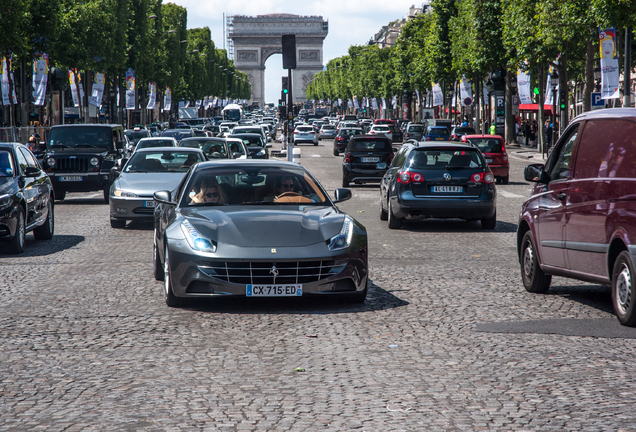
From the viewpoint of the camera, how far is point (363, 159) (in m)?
28.7

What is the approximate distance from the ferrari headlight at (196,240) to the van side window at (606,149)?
3129mm

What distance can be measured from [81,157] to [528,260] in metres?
15.6

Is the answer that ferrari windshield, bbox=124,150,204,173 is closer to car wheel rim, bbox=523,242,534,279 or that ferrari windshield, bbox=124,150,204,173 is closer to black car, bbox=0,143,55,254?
black car, bbox=0,143,55,254

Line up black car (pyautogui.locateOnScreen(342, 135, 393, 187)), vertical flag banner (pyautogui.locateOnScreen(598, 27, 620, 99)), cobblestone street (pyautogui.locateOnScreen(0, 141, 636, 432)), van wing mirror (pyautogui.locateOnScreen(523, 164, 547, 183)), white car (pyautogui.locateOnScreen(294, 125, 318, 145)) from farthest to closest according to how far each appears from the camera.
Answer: white car (pyautogui.locateOnScreen(294, 125, 318, 145))
vertical flag banner (pyautogui.locateOnScreen(598, 27, 620, 99))
black car (pyautogui.locateOnScreen(342, 135, 393, 187))
van wing mirror (pyautogui.locateOnScreen(523, 164, 547, 183))
cobblestone street (pyautogui.locateOnScreen(0, 141, 636, 432))

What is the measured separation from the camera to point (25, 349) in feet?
22.1

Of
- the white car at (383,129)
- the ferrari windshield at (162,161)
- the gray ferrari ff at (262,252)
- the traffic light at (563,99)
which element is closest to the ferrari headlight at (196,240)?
the gray ferrari ff at (262,252)

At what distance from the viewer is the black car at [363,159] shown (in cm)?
2853

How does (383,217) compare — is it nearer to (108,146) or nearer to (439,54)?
(108,146)

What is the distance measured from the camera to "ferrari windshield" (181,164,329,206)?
9.30 m

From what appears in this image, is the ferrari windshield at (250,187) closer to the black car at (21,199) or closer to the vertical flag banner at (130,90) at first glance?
the black car at (21,199)

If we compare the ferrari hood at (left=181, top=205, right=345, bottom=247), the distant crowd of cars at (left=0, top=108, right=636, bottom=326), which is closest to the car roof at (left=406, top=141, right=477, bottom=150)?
the distant crowd of cars at (left=0, top=108, right=636, bottom=326)

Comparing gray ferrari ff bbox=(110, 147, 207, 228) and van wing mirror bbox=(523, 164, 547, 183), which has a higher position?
van wing mirror bbox=(523, 164, 547, 183)

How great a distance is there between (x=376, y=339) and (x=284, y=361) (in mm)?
959

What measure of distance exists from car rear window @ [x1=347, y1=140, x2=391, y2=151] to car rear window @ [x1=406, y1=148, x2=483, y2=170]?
12508 millimetres
